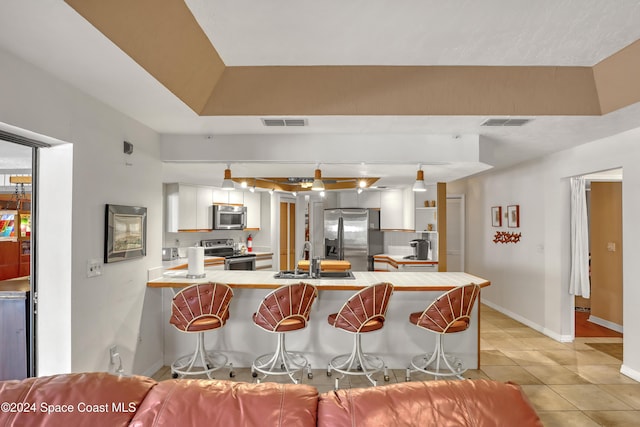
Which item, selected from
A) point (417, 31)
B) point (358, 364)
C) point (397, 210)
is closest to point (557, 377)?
point (358, 364)

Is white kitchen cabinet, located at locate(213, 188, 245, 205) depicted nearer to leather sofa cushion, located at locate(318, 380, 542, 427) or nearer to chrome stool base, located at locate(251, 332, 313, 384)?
chrome stool base, located at locate(251, 332, 313, 384)

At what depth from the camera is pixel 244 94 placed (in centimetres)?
287

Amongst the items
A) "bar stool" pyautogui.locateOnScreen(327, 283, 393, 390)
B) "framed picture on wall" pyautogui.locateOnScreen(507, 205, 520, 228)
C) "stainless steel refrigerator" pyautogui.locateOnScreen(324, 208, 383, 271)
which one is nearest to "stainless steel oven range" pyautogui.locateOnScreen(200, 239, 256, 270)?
"stainless steel refrigerator" pyautogui.locateOnScreen(324, 208, 383, 271)

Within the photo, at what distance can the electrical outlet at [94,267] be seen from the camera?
255cm

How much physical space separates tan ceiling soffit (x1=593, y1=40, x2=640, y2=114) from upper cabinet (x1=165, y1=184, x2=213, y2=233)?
5.42 meters

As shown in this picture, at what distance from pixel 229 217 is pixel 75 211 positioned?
4.14 m

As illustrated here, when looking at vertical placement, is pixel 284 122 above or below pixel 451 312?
above

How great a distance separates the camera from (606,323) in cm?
507

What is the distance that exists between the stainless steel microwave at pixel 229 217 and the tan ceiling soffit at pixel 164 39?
3.79 metres

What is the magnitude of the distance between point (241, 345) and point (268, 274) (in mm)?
787

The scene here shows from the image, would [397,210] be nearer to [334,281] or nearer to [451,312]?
[334,281]

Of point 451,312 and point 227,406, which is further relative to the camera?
point 451,312

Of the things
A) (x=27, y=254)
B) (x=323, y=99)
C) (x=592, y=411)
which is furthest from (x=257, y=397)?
(x=592, y=411)

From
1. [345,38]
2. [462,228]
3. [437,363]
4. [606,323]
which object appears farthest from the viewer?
[462,228]
